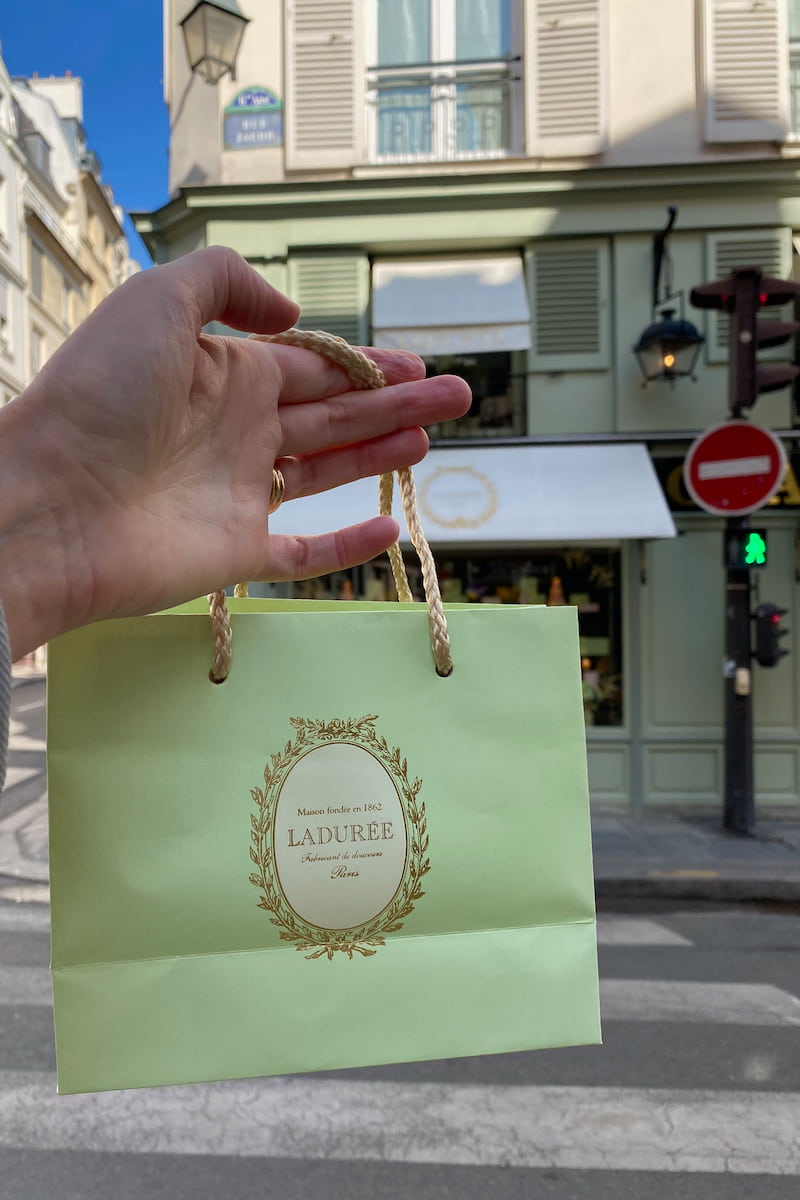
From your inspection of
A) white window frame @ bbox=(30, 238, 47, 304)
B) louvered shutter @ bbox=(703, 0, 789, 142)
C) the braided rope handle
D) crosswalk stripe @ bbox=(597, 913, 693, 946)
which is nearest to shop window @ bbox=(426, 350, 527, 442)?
louvered shutter @ bbox=(703, 0, 789, 142)

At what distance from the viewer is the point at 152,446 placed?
2.67 feet

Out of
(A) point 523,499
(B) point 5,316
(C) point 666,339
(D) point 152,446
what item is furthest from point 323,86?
(B) point 5,316

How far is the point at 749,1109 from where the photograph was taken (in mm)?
2758

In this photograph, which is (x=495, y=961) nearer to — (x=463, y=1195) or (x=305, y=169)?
(x=463, y=1195)

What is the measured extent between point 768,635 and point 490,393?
3.29 metres

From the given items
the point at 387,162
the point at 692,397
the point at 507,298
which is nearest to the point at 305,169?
the point at 387,162

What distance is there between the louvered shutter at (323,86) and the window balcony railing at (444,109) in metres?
0.24

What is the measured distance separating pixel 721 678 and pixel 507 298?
3931 millimetres

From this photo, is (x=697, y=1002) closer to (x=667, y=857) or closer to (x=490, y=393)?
(x=667, y=857)

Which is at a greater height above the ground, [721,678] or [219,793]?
[219,793]

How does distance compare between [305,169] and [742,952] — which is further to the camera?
[305,169]

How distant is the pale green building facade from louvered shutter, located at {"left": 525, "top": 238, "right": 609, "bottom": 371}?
0.07 feet

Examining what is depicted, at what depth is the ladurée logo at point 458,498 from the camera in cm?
639

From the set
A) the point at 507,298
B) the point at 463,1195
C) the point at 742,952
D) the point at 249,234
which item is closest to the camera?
the point at 463,1195
